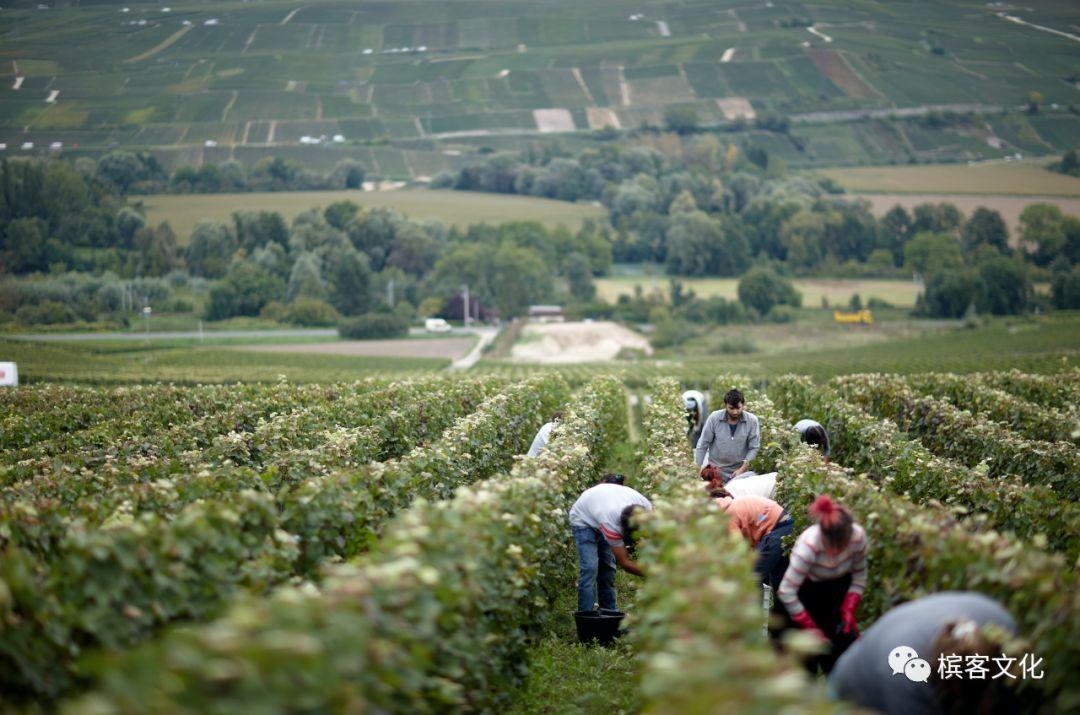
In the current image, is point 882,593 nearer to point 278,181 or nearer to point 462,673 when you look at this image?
point 462,673

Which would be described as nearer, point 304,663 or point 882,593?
point 304,663

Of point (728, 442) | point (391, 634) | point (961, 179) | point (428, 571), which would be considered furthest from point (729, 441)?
point (961, 179)

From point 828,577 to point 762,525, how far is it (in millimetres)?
1933

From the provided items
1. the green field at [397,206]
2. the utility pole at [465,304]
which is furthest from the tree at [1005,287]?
the green field at [397,206]

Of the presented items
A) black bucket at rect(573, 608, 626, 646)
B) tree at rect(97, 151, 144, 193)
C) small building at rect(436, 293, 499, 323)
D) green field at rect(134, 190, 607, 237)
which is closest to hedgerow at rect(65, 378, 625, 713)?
black bucket at rect(573, 608, 626, 646)

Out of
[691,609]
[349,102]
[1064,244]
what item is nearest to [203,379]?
[691,609]

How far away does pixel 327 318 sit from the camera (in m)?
106

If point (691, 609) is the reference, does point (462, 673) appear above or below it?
below

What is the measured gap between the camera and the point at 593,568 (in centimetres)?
1098

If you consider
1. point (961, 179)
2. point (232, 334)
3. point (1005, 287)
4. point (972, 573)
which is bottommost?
point (232, 334)

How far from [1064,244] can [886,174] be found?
45438 millimetres

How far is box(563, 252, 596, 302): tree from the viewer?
123 meters

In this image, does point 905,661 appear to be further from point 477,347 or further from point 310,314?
point 310,314

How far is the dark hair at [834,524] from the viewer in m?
7.40
